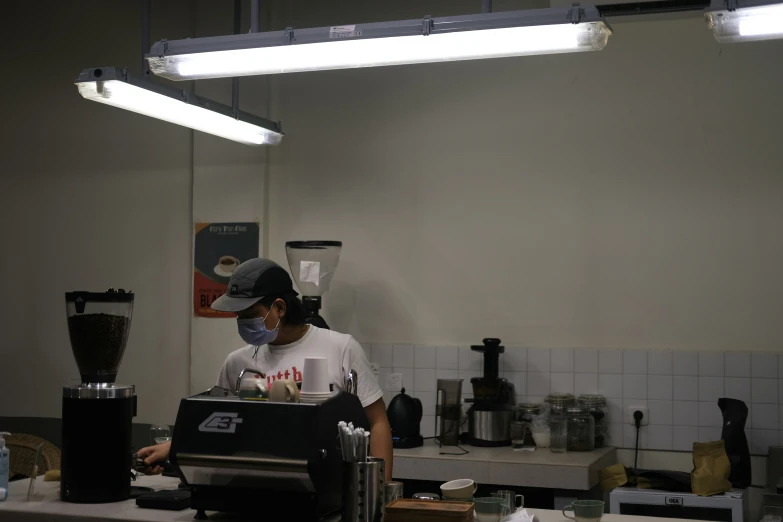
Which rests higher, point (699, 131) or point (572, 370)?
point (699, 131)

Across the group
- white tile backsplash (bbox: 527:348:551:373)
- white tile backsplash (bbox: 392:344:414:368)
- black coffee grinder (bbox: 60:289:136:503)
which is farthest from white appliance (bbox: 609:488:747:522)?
black coffee grinder (bbox: 60:289:136:503)

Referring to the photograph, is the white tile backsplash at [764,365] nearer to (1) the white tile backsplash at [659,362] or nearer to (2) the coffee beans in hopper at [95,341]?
(1) the white tile backsplash at [659,362]

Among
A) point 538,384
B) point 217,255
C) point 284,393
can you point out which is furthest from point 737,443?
point 217,255

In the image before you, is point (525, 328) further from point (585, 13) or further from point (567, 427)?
point (585, 13)

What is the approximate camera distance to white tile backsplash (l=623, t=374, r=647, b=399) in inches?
189

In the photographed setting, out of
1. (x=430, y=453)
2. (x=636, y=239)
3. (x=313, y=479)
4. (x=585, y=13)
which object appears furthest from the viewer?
(x=636, y=239)

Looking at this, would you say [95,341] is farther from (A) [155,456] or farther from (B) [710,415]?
(B) [710,415]

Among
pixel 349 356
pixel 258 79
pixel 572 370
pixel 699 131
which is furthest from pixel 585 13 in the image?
pixel 258 79

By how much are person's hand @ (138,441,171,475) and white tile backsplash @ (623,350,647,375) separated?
251 centimetres

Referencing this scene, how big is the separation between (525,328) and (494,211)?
2.18 ft

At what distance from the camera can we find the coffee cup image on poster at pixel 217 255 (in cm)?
556

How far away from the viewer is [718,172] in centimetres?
475

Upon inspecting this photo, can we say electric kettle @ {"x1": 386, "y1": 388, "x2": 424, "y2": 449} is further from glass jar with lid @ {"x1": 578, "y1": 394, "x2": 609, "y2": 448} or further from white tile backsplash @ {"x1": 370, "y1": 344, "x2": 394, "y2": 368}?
glass jar with lid @ {"x1": 578, "y1": 394, "x2": 609, "y2": 448}

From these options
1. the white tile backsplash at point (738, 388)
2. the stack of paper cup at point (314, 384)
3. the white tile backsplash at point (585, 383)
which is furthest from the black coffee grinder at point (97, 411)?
the white tile backsplash at point (738, 388)
